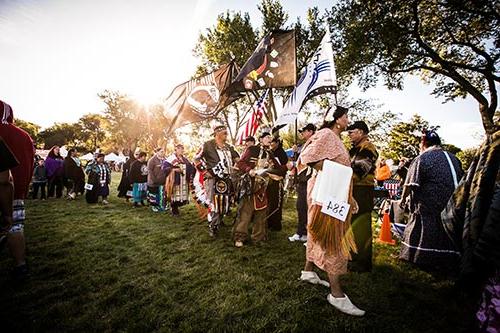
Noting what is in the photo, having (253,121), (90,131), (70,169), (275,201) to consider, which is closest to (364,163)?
(275,201)

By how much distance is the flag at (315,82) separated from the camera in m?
5.04

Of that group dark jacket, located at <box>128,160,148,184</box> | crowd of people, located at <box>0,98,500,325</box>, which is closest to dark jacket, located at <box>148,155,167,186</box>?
dark jacket, located at <box>128,160,148,184</box>

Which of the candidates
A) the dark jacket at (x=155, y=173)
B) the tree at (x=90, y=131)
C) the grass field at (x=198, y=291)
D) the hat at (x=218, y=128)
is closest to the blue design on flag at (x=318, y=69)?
the hat at (x=218, y=128)

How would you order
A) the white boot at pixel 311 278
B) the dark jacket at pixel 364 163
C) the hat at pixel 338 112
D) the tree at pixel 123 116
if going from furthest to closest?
the tree at pixel 123 116
the dark jacket at pixel 364 163
the white boot at pixel 311 278
the hat at pixel 338 112

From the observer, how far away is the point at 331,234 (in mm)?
2578

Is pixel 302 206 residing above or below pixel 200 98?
below

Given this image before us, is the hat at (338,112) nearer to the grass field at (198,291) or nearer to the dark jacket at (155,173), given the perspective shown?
the grass field at (198,291)

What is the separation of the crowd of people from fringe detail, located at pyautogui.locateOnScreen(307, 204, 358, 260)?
0.4 inches

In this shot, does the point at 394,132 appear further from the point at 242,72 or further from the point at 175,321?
the point at 175,321

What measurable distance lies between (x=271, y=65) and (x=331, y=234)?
5.16 m

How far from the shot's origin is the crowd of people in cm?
183

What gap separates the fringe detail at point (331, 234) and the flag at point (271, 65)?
4.48 metres

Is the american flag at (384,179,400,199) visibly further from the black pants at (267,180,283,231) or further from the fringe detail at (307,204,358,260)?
the fringe detail at (307,204,358,260)

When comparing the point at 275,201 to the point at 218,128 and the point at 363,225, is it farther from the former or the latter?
the point at 363,225
